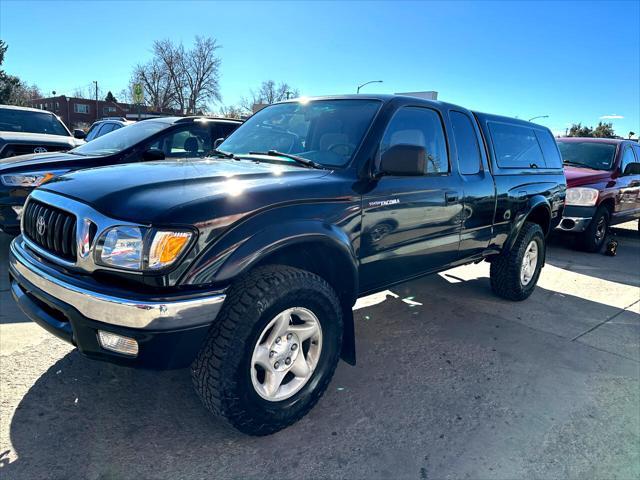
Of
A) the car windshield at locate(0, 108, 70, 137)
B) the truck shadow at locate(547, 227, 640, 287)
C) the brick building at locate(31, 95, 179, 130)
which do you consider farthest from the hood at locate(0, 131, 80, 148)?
the brick building at locate(31, 95, 179, 130)

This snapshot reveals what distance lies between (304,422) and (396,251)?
1273 mm

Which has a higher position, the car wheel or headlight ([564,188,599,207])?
headlight ([564,188,599,207])

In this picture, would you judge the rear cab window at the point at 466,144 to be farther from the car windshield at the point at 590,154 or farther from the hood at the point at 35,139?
the hood at the point at 35,139

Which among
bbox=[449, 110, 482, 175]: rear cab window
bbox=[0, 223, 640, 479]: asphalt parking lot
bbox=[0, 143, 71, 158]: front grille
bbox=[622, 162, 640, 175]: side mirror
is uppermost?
bbox=[449, 110, 482, 175]: rear cab window

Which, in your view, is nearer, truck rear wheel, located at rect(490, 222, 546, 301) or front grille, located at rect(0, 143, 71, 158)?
truck rear wheel, located at rect(490, 222, 546, 301)

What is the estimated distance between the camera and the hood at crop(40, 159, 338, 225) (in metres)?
2.04

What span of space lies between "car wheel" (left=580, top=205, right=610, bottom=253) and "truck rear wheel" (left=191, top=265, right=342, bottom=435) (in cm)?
685

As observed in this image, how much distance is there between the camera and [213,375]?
7.04ft

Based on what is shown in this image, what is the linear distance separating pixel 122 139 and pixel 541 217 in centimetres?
504

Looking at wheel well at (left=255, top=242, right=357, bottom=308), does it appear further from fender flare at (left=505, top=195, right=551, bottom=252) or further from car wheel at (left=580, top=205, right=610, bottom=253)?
car wheel at (left=580, top=205, right=610, bottom=253)

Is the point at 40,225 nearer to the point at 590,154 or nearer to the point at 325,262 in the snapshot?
the point at 325,262

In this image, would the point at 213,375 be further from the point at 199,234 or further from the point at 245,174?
the point at 245,174

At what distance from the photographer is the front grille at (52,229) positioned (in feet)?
7.27

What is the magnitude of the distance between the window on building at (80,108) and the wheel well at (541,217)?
75.2 meters
